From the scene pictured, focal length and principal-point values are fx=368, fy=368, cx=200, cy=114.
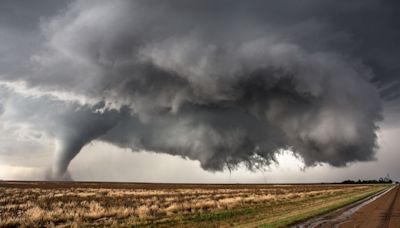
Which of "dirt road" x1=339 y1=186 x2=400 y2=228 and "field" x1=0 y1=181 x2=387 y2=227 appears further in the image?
"field" x1=0 y1=181 x2=387 y2=227

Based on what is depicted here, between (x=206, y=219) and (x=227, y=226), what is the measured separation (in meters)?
4.11

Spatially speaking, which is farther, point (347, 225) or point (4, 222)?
point (4, 222)

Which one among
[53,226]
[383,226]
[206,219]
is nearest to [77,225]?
[53,226]

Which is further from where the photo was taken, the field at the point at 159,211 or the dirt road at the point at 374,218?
the field at the point at 159,211

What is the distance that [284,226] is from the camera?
55.3ft

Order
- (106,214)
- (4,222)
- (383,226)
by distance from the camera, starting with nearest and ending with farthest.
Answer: (383,226), (4,222), (106,214)

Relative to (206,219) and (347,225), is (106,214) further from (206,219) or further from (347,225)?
(347,225)

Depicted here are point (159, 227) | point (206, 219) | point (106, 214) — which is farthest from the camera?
point (106, 214)

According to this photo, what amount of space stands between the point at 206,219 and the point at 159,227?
159 inches

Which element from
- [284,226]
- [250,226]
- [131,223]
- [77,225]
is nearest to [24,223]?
[77,225]

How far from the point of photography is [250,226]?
17344 millimetres

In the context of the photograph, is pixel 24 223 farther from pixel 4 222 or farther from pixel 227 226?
pixel 227 226

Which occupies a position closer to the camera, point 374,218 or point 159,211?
point 374,218

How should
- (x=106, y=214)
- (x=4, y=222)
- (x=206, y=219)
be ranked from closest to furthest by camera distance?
(x=4, y=222)
(x=206, y=219)
(x=106, y=214)
